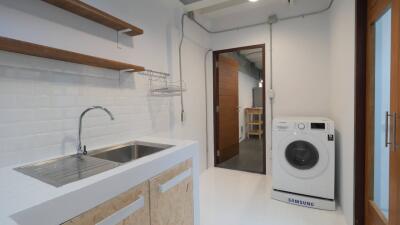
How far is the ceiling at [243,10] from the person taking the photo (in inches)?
107

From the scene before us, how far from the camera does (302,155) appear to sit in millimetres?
2318

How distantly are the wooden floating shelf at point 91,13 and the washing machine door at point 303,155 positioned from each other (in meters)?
2.05

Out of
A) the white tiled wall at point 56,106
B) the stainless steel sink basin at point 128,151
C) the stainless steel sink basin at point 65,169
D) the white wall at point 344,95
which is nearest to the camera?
the stainless steel sink basin at point 65,169

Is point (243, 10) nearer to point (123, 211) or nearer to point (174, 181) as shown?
point (174, 181)

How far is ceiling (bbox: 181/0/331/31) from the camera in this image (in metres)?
2.73

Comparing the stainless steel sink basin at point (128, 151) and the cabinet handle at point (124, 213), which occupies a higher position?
the stainless steel sink basin at point (128, 151)

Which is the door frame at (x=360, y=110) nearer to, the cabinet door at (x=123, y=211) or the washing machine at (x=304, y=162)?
the washing machine at (x=304, y=162)

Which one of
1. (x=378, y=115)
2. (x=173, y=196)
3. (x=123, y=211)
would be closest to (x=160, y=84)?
(x=173, y=196)

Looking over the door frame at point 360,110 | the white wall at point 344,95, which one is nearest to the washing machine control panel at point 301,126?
the white wall at point 344,95

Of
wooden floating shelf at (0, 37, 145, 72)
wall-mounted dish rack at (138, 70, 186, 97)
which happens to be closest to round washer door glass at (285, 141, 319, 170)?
wall-mounted dish rack at (138, 70, 186, 97)

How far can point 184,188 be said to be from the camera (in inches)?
58.7

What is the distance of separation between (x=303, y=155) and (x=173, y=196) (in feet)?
5.56

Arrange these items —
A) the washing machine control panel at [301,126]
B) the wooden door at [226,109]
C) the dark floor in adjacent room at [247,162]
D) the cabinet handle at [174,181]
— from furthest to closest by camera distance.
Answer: the wooden door at [226,109] → the dark floor in adjacent room at [247,162] → the washing machine control panel at [301,126] → the cabinet handle at [174,181]

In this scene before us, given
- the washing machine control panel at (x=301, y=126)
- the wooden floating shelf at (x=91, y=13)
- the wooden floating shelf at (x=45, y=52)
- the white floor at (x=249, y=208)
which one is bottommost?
the white floor at (x=249, y=208)
